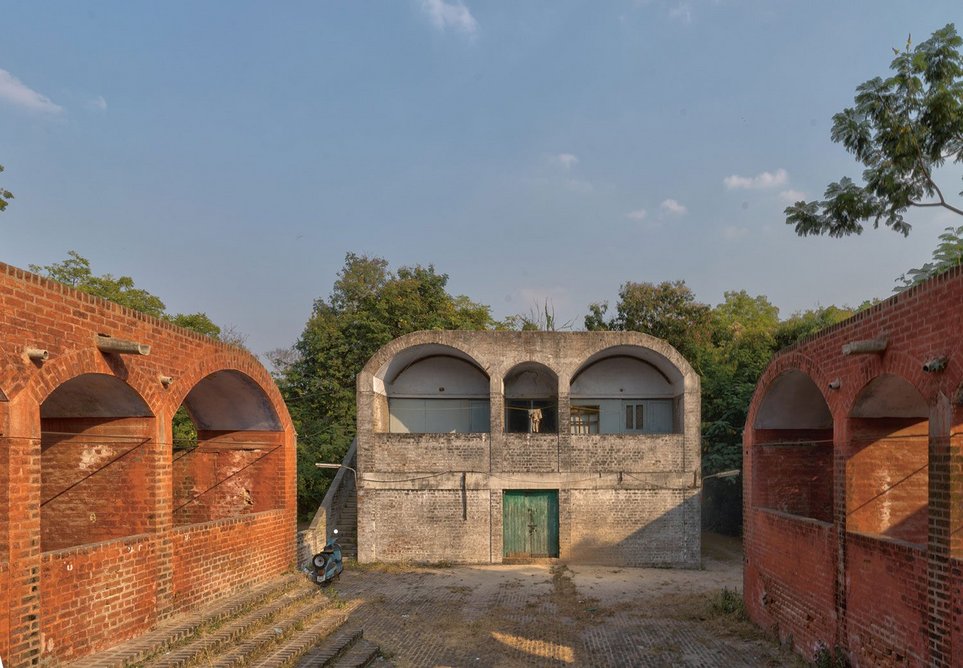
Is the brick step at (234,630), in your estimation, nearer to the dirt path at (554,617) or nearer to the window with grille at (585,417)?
the dirt path at (554,617)

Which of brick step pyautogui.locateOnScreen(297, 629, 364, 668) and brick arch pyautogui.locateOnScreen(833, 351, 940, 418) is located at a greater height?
brick arch pyautogui.locateOnScreen(833, 351, 940, 418)

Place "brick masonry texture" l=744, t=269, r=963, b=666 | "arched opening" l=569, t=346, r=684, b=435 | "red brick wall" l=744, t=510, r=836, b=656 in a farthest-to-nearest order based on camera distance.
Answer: "arched opening" l=569, t=346, r=684, b=435, "red brick wall" l=744, t=510, r=836, b=656, "brick masonry texture" l=744, t=269, r=963, b=666

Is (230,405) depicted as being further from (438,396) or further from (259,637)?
(438,396)

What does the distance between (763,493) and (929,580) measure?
4556 mm

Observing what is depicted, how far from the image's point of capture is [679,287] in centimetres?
2688

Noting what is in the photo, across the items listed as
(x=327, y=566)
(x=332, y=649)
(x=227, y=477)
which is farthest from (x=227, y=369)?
(x=327, y=566)

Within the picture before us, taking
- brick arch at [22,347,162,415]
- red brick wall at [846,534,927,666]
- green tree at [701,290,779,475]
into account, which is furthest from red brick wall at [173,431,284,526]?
green tree at [701,290,779,475]

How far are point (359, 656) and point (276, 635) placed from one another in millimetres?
1079

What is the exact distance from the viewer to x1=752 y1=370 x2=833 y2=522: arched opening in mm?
10156

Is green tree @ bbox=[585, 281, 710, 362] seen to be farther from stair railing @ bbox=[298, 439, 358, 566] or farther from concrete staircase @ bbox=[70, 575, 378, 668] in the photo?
concrete staircase @ bbox=[70, 575, 378, 668]

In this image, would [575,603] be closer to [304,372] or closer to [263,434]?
[263,434]

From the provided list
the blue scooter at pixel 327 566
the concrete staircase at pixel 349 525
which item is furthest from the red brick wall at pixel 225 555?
the concrete staircase at pixel 349 525

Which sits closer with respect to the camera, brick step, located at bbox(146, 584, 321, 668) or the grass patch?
brick step, located at bbox(146, 584, 321, 668)

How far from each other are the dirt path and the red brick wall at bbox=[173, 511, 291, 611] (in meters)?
1.75
